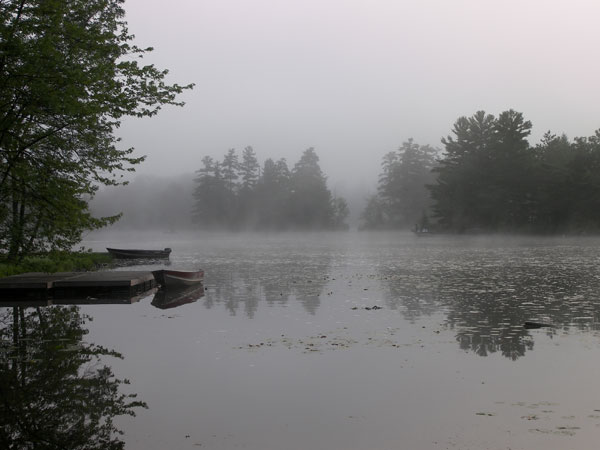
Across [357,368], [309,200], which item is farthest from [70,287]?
[309,200]

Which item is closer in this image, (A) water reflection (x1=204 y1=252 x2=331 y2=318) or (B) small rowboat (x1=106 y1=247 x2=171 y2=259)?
(A) water reflection (x1=204 y1=252 x2=331 y2=318)

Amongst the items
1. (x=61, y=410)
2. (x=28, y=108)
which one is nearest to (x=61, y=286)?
(x=28, y=108)

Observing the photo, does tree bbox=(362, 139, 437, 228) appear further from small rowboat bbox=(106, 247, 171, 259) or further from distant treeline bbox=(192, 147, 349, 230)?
small rowboat bbox=(106, 247, 171, 259)

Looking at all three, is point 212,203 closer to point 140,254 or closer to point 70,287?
point 140,254

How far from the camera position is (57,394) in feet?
32.0

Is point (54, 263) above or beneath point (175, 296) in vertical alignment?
above

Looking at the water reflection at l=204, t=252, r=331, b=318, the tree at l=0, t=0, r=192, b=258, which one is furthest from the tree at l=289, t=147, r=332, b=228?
the tree at l=0, t=0, r=192, b=258

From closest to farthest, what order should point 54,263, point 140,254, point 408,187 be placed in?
point 54,263, point 140,254, point 408,187

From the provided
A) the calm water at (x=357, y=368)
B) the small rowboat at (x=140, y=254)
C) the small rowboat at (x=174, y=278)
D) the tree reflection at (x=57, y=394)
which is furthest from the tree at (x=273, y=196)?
the tree reflection at (x=57, y=394)

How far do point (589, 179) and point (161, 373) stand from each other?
9247 cm

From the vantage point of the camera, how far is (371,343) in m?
14.3

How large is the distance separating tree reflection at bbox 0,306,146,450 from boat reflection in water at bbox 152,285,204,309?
7171 mm

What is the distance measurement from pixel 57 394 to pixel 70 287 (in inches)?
630

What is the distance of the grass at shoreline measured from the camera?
1825 centimetres
